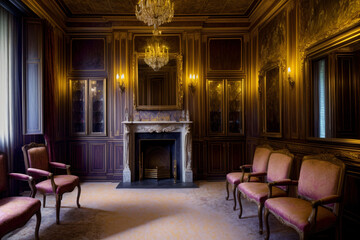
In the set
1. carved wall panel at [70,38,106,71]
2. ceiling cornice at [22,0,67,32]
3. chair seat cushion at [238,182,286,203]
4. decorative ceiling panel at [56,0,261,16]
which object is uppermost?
decorative ceiling panel at [56,0,261,16]

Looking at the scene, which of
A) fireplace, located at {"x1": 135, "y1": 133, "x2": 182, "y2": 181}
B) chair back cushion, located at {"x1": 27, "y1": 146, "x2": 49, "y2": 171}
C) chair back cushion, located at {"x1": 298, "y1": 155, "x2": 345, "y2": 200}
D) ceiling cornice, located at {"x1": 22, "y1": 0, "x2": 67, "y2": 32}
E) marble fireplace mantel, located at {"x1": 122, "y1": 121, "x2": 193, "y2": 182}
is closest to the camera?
chair back cushion, located at {"x1": 298, "y1": 155, "x2": 345, "y2": 200}

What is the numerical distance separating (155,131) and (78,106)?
1892 mm

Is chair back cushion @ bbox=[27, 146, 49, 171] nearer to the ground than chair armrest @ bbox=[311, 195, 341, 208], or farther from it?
farther from it

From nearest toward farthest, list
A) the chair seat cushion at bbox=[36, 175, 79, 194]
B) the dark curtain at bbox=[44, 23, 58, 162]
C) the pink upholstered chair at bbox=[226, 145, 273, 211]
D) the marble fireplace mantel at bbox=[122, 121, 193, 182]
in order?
the chair seat cushion at bbox=[36, 175, 79, 194]
the pink upholstered chair at bbox=[226, 145, 273, 211]
the dark curtain at bbox=[44, 23, 58, 162]
the marble fireplace mantel at bbox=[122, 121, 193, 182]

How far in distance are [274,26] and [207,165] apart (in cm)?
313

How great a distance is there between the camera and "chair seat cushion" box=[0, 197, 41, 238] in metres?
1.99

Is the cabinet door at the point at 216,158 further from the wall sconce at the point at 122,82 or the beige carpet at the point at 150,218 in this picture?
the wall sconce at the point at 122,82

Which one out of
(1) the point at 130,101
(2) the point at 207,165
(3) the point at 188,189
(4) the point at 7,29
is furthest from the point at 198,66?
(4) the point at 7,29

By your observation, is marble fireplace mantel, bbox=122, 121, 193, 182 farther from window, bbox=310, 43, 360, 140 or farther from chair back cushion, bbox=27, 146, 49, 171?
window, bbox=310, 43, 360, 140

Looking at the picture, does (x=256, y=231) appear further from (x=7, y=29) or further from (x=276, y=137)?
(x=7, y=29)

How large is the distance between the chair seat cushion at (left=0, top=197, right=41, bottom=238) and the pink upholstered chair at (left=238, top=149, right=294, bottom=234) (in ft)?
7.95

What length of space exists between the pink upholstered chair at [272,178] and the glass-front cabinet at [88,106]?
348 cm

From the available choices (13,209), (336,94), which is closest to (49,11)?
(13,209)

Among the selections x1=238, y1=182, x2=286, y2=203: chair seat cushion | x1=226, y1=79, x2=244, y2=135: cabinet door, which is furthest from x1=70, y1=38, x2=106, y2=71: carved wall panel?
x1=238, y1=182, x2=286, y2=203: chair seat cushion
